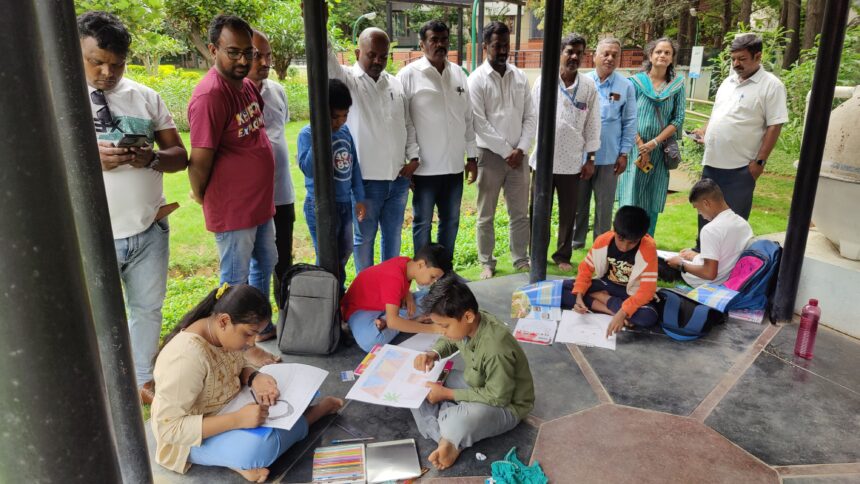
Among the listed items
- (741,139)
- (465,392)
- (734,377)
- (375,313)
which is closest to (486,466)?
(465,392)

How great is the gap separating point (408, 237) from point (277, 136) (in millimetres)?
3094

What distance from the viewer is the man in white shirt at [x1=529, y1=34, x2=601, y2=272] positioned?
491 centimetres

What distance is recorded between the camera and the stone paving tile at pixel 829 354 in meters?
3.43

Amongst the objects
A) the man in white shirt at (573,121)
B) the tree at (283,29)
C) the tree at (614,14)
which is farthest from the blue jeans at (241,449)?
the tree at (614,14)

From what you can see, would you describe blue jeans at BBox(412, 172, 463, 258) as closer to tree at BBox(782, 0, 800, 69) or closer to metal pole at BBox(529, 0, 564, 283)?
metal pole at BBox(529, 0, 564, 283)

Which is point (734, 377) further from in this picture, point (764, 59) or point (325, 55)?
point (764, 59)

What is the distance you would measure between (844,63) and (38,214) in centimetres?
927

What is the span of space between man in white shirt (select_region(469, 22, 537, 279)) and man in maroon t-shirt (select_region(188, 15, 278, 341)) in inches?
75.2

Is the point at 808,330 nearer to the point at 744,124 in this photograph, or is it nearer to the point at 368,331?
the point at 744,124

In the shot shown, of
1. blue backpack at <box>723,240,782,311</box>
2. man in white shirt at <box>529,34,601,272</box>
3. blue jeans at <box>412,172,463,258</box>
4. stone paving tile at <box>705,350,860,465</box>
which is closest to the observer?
stone paving tile at <box>705,350,860,465</box>

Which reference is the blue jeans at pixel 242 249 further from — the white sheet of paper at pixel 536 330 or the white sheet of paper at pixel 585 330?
the white sheet of paper at pixel 585 330

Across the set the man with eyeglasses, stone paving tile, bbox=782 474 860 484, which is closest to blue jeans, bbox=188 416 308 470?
the man with eyeglasses

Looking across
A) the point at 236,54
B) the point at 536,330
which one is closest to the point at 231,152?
the point at 236,54

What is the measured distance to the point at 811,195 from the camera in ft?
12.9
